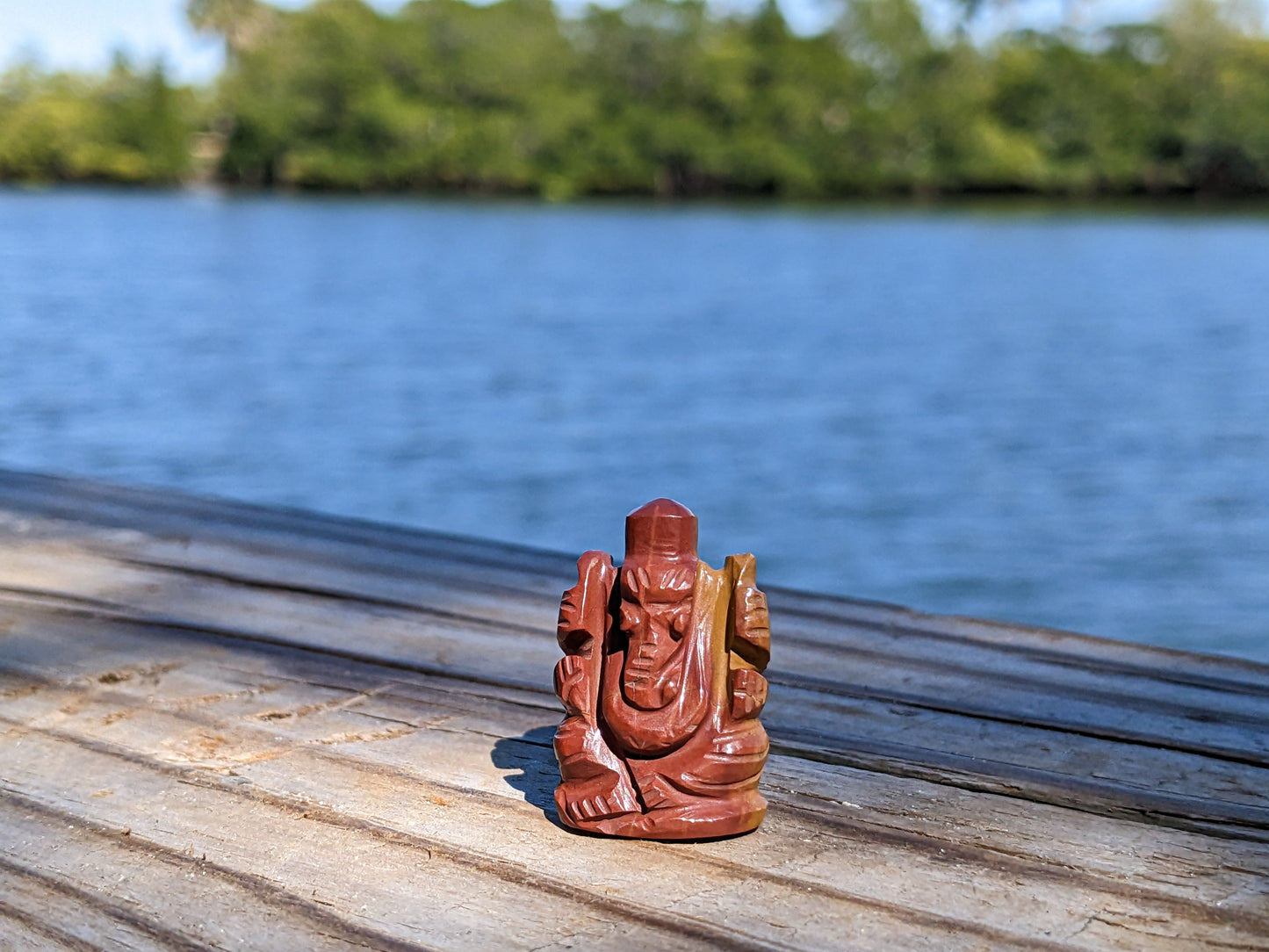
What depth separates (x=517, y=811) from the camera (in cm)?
261

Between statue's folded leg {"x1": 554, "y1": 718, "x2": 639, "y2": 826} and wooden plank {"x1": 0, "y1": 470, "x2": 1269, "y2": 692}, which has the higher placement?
statue's folded leg {"x1": 554, "y1": 718, "x2": 639, "y2": 826}

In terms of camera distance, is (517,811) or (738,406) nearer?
(517,811)

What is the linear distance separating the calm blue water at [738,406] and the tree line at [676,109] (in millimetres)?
30236

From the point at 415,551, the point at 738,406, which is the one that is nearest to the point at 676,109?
the point at 738,406

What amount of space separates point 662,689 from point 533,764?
483 millimetres

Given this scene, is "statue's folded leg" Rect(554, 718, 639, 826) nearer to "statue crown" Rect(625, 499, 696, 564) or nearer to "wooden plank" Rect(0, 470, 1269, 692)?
"statue crown" Rect(625, 499, 696, 564)

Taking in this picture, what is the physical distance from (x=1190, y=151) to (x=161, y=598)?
5941cm

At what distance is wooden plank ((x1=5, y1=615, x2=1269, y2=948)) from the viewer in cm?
223

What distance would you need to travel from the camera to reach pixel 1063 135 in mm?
59094

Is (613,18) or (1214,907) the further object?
(613,18)

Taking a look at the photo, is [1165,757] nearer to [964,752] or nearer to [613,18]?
[964,752]

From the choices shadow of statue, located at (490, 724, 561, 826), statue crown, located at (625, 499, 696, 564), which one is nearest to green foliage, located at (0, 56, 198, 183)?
shadow of statue, located at (490, 724, 561, 826)

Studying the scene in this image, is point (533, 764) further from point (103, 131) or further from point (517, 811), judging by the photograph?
point (103, 131)

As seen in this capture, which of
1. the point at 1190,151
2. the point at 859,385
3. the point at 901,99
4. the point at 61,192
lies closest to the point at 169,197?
the point at 61,192
